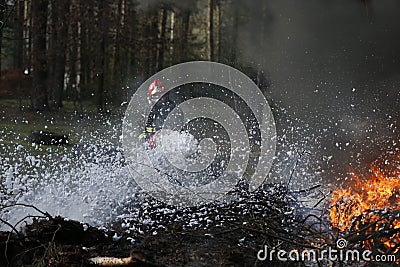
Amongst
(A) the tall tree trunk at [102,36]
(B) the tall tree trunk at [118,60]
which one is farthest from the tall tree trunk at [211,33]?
(A) the tall tree trunk at [102,36]

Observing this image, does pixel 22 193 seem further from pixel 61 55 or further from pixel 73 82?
pixel 73 82

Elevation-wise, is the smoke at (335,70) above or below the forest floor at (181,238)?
above

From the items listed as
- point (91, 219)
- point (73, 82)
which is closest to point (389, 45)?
point (91, 219)

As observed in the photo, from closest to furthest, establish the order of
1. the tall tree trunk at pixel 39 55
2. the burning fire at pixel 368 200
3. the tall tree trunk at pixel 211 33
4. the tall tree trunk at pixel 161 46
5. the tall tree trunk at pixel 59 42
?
the burning fire at pixel 368 200 < the tall tree trunk at pixel 211 33 < the tall tree trunk at pixel 39 55 < the tall tree trunk at pixel 59 42 < the tall tree trunk at pixel 161 46

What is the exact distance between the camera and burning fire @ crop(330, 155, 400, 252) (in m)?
3.73

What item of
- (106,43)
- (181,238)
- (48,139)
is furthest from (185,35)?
(181,238)

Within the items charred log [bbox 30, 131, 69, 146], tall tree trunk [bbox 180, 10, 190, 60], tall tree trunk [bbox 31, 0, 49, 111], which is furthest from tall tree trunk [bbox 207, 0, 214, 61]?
charred log [bbox 30, 131, 69, 146]

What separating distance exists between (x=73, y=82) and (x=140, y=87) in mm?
5485

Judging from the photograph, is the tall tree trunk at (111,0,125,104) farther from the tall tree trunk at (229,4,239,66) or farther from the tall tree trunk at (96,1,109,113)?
the tall tree trunk at (229,4,239,66)

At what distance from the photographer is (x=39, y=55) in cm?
1397

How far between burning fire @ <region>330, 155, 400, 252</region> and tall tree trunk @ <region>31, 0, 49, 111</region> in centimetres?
1128

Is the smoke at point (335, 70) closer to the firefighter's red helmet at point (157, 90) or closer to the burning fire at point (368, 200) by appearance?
the burning fire at point (368, 200)

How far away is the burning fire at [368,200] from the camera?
3.73 metres

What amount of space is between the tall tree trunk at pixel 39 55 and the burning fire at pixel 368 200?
37.0 ft
